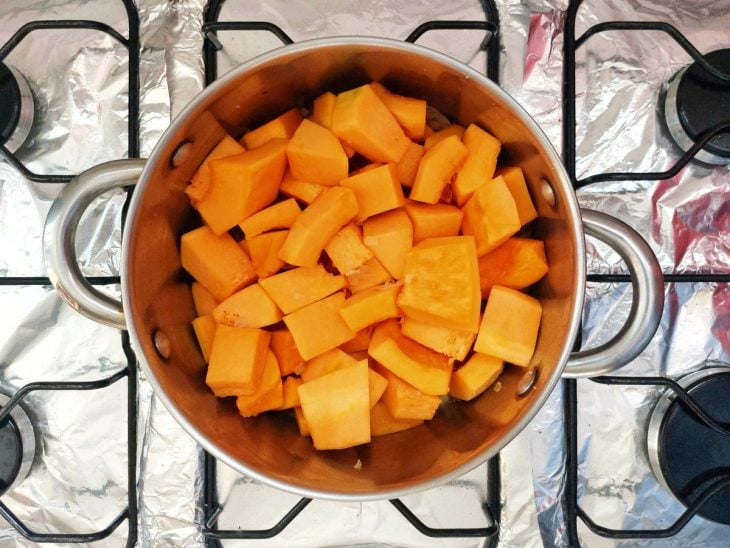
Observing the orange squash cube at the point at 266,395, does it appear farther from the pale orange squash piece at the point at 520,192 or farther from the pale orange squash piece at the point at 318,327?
the pale orange squash piece at the point at 520,192

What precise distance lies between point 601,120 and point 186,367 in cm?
70

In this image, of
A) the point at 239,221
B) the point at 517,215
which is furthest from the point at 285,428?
the point at 517,215

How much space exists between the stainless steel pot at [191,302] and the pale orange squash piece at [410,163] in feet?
0.27

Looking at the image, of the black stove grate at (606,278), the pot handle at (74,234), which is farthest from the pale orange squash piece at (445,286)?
the pot handle at (74,234)

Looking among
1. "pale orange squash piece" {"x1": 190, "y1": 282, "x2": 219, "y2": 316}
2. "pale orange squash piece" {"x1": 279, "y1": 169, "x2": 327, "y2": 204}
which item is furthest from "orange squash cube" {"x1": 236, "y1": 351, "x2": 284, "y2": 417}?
"pale orange squash piece" {"x1": 279, "y1": 169, "x2": 327, "y2": 204}

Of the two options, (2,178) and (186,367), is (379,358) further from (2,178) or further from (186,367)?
(2,178)

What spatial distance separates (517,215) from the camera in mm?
741

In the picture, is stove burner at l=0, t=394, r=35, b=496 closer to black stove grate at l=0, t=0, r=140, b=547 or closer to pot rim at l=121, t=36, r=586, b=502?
black stove grate at l=0, t=0, r=140, b=547

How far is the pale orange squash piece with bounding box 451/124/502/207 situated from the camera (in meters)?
0.77

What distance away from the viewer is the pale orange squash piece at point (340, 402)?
2.42ft

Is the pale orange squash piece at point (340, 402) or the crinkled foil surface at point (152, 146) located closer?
the pale orange squash piece at point (340, 402)

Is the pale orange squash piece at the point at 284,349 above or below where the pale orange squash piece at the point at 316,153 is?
below

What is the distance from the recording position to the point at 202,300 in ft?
2.68

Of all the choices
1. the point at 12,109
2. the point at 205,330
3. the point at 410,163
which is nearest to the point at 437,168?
the point at 410,163
